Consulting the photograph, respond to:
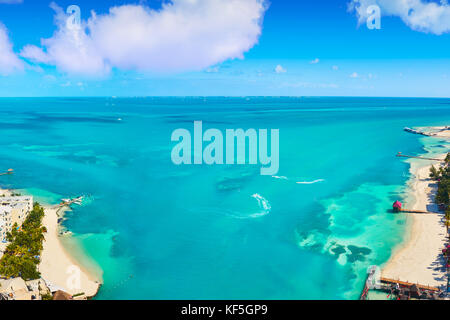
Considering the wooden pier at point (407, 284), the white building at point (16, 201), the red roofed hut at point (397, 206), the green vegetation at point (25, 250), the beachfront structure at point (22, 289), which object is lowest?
the wooden pier at point (407, 284)

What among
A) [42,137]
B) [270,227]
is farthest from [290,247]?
[42,137]

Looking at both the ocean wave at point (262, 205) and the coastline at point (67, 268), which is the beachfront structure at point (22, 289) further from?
the ocean wave at point (262, 205)

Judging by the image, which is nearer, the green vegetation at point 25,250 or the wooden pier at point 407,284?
the wooden pier at point 407,284

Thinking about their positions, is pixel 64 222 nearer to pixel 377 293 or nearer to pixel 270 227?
pixel 270 227

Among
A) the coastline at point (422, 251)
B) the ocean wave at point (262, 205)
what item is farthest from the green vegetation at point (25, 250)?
the coastline at point (422, 251)

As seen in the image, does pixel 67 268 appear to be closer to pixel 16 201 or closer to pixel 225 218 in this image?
pixel 16 201
